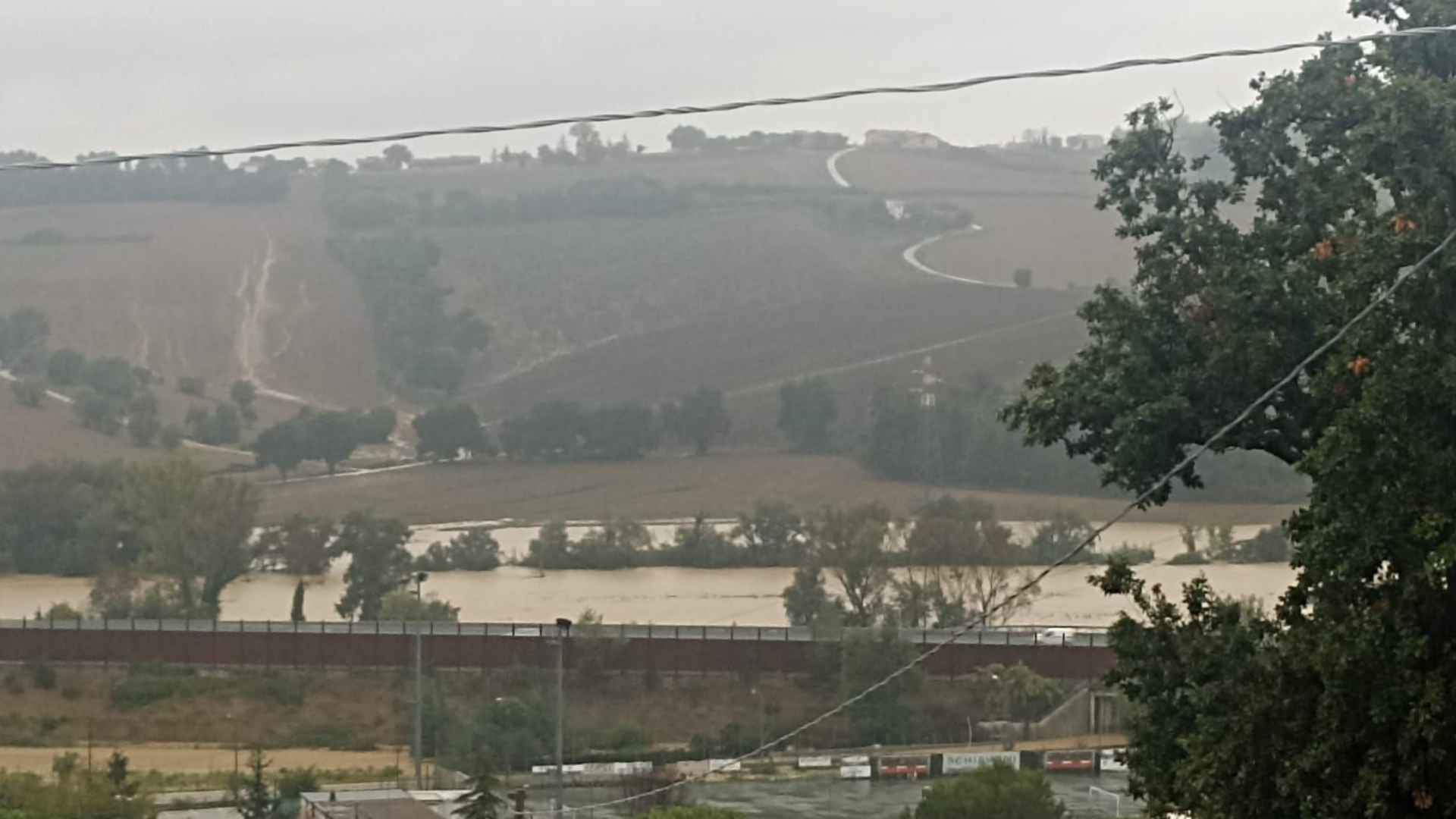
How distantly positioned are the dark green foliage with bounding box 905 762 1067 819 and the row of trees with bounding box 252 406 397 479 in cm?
3439

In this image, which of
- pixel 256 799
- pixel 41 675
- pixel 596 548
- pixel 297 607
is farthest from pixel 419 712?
pixel 596 548

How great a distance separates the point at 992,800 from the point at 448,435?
116ft

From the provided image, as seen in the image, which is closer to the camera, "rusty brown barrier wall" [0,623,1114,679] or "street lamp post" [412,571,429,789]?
"street lamp post" [412,571,429,789]

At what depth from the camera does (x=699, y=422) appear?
4741cm

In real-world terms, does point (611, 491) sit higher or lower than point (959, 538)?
higher

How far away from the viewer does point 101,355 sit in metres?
53.0

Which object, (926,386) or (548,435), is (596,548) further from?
(926,386)

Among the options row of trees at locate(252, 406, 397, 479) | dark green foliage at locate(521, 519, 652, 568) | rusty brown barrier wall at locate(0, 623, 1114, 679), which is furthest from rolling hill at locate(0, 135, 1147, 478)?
rusty brown barrier wall at locate(0, 623, 1114, 679)

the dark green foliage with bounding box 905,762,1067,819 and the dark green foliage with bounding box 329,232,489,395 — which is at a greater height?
the dark green foliage with bounding box 329,232,489,395

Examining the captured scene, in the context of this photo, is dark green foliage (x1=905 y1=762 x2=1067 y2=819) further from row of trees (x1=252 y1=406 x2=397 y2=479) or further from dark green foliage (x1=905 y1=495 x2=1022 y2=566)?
row of trees (x1=252 y1=406 x2=397 y2=479)

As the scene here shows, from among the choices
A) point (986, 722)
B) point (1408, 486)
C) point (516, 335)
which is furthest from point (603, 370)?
point (1408, 486)

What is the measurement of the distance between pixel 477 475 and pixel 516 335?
1074 cm

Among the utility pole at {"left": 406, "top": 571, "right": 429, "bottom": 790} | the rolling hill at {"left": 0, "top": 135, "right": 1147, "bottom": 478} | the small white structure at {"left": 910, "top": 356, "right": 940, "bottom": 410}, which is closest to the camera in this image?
the utility pole at {"left": 406, "top": 571, "right": 429, "bottom": 790}

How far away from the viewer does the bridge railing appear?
1161 inches
